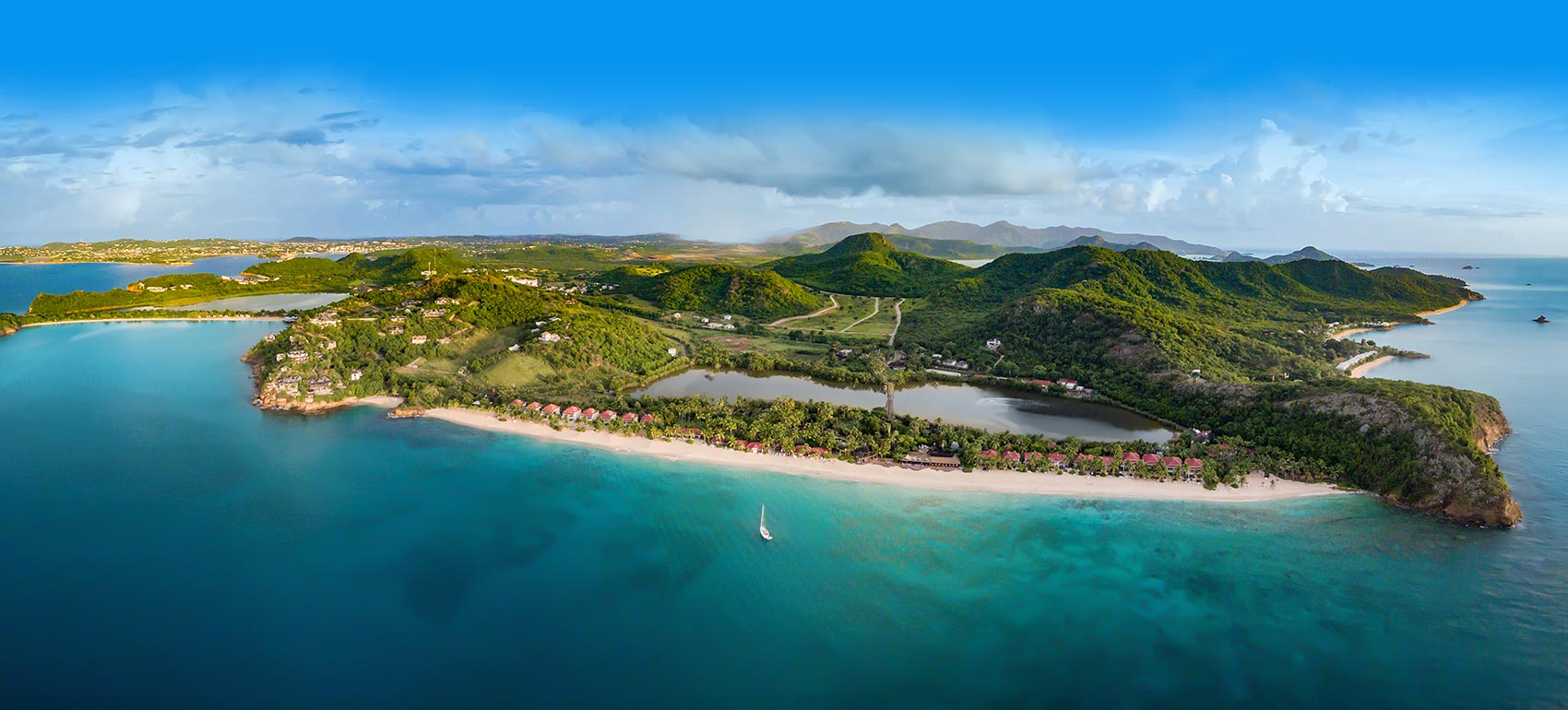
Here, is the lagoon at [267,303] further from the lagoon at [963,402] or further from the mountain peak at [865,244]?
the mountain peak at [865,244]

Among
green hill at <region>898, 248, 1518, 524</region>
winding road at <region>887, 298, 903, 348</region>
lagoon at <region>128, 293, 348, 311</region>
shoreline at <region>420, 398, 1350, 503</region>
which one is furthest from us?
lagoon at <region>128, 293, 348, 311</region>

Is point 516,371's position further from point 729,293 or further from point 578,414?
point 729,293

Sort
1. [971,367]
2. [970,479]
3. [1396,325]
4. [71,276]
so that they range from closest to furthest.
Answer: [970,479]
[971,367]
[1396,325]
[71,276]

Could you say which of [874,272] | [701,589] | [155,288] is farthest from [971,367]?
[155,288]

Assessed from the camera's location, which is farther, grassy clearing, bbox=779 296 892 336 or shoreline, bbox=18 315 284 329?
grassy clearing, bbox=779 296 892 336

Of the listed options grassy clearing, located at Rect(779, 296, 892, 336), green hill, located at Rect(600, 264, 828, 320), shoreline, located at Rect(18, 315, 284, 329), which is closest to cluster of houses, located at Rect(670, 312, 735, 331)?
green hill, located at Rect(600, 264, 828, 320)

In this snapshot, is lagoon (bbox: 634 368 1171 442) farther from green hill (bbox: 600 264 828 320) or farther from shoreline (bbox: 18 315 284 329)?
shoreline (bbox: 18 315 284 329)

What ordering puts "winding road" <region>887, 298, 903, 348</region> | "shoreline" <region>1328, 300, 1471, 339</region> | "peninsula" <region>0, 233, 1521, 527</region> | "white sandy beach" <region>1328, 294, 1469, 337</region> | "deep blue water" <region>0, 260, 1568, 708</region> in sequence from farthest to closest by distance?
"shoreline" <region>1328, 300, 1471, 339</region>, "winding road" <region>887, 298, 903, 348</region>, "white sandy beach" <region>1328, 294, 1469, 337</region>, "peninsula" <region>0, 233, 1521, 527</region>, "deep blue water" <region>0, 260, 1568, 708</region>

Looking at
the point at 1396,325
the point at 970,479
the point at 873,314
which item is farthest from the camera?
the point at 873,314
